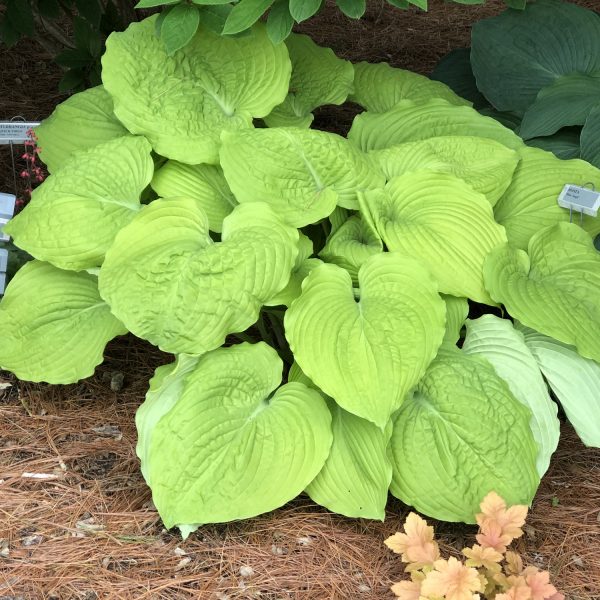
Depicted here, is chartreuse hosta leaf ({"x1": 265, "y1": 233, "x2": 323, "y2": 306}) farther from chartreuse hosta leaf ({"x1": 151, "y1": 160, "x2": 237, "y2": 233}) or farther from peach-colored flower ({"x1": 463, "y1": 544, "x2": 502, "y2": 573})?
peach-colored flower ({"x1": 463, "y1": 544, "x2": 502, "y2": 573})

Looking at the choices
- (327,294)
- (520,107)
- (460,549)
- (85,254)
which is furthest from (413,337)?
(520,107)

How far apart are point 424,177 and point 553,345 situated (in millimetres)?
627

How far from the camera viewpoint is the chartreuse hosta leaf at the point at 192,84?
2.79 m

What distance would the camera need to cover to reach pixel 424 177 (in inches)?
106

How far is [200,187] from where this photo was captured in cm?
283

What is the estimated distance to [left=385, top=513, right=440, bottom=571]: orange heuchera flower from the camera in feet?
6.78

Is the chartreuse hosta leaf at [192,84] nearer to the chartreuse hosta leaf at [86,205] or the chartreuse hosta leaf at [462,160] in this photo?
the chartreuse hosta leaf at [86,205]

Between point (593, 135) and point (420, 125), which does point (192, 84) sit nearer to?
point (420, 125)

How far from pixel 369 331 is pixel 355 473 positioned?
377 millimetres

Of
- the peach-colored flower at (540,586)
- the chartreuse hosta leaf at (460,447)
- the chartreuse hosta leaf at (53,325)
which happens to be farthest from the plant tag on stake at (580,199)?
the chartreuse hosta leaf at (53,325)

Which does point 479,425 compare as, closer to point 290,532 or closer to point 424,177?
point 290,532

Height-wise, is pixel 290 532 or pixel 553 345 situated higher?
pixel 553 345

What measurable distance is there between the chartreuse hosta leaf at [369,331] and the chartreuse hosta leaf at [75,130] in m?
1.03

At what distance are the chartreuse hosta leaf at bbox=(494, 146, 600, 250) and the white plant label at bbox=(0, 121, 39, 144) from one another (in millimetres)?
1598
